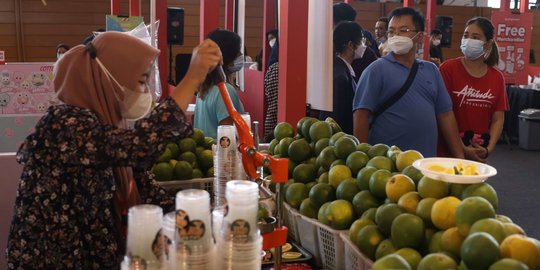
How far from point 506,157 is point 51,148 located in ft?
23.8

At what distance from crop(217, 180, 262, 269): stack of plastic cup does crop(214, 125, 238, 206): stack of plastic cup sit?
584 mm

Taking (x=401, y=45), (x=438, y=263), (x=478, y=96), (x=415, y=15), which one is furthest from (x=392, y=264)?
(x=478, y=96)

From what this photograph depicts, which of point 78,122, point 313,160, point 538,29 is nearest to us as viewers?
point 78,122

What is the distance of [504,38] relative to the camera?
7.74m

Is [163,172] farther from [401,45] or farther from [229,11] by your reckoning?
[229,11]

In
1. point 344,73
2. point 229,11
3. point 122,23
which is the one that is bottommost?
point 344,73

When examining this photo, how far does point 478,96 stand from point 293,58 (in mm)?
1101

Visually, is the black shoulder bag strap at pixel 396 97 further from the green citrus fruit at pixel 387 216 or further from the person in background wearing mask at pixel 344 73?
the green citrus fruit at pixel 387 216

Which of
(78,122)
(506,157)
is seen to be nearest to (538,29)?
(506,157)

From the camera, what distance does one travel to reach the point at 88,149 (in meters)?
1.44

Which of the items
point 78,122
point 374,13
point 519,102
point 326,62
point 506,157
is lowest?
point 506,157

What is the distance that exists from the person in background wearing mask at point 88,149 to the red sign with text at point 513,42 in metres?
7.03

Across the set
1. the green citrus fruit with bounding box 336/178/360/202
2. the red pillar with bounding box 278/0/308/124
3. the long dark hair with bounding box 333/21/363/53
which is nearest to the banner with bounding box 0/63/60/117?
the long dark hair with bounding box 333/21/363/53

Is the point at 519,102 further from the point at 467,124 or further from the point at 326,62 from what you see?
the point at 326,62
